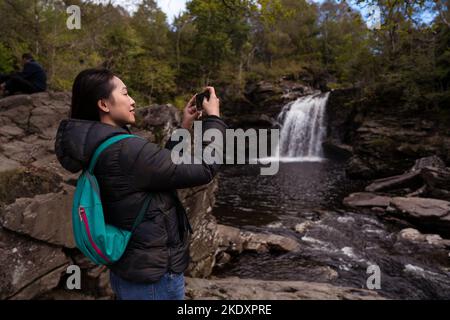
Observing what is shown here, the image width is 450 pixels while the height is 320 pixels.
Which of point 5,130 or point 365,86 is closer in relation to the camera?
point 5,130

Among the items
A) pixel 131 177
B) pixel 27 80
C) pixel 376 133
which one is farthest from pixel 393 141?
pixel 131 177

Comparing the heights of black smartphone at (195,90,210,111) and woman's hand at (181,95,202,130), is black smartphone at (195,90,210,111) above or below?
above

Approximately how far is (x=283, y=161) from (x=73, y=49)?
16.0 meters

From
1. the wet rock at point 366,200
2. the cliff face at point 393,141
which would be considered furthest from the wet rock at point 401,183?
the cliff face at point 393,141

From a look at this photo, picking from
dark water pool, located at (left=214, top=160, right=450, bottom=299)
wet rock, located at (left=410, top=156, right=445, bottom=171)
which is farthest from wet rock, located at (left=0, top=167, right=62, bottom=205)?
wet rock, located at (left=410, top=156, right=445, bottom=171)

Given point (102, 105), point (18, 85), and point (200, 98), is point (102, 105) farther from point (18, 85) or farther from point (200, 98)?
point (18, 85)

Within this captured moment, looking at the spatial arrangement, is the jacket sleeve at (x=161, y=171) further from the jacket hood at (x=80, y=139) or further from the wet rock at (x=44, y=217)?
the wet rock at (x=44, y=217)

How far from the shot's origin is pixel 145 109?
20.5 ft

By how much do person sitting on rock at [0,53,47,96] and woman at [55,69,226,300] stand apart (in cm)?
777

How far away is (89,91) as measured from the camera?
6.03 ft

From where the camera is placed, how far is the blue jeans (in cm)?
189

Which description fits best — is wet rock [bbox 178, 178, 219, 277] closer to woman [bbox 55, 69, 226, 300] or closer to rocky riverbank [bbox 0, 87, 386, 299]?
rocky riverbank [bbox 0, 87, 386, 299]

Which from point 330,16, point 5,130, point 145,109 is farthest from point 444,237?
point 330,16
